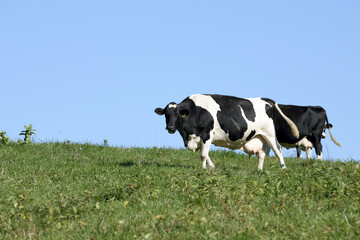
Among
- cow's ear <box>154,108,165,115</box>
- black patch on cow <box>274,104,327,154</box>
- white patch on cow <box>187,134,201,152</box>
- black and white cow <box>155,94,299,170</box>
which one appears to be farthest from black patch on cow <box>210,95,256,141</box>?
black patch on cow <box>274,104,327,154</box>

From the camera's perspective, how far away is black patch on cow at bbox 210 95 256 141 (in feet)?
42.7

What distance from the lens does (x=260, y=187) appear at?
845cm

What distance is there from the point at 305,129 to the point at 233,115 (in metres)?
5.10

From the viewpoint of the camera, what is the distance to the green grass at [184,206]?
6508 millimetres

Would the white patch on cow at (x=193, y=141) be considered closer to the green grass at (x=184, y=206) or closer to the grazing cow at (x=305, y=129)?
the green grass at (x=184, y=206)

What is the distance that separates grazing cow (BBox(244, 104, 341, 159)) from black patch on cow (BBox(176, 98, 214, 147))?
16.4ft

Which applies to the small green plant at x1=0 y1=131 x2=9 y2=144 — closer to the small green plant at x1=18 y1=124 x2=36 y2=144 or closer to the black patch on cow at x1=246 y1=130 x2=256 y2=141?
the small green plant at x1=18 y1=124 x2=36 y2=144

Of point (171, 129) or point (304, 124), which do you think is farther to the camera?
point (304, 124)

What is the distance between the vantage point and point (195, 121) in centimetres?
1275

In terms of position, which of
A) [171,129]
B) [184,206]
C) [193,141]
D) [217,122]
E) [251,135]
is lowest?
[184,206]

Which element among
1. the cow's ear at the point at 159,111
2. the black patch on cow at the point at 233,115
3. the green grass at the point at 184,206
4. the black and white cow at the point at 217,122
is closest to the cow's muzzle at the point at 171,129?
the black and white cow at the point at 217,122

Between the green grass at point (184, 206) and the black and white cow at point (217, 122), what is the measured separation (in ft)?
5.97

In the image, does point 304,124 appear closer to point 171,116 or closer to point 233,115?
point 233,115

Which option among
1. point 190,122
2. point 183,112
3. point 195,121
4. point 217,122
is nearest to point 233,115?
point 217,122
